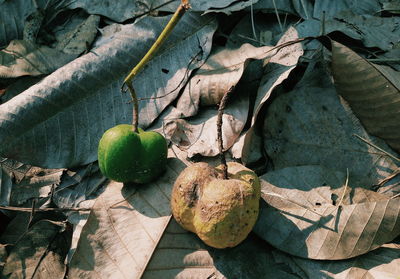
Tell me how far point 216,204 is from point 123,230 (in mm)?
551

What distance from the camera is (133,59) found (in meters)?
2.85

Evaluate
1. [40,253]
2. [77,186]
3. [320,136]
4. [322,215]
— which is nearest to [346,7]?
[320,136]

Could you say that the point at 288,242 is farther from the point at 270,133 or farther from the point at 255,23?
the point at 255,23

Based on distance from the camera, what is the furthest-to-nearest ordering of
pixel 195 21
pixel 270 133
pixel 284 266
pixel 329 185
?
pixel 195 21
pixel 270 133
pixel 329 185
pixel 284 266

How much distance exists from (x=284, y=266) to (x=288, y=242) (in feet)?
0.37

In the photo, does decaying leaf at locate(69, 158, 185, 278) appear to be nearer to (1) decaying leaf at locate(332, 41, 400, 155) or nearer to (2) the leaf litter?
(2) the leaf litter

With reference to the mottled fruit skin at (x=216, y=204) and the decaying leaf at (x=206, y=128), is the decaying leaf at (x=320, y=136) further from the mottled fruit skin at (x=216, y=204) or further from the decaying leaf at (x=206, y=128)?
the mottled fruit skin at (x=216, y=204)

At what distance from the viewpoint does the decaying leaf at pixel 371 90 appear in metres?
2.40

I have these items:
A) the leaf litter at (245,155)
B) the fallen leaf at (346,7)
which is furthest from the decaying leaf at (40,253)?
the fallen leaf at (346,7)

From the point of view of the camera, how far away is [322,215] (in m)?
2.28

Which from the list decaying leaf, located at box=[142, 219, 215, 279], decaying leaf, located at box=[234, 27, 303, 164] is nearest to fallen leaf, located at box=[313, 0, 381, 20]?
decaying leaf, located at box=[234, 27, 303, 164]

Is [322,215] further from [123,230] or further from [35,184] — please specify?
[35,184]

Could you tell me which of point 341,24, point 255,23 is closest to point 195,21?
point 255,23

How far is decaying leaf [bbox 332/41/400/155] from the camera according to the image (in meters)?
2.40
